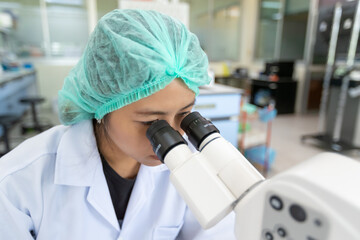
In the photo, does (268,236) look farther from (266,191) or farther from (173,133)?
(173,133)

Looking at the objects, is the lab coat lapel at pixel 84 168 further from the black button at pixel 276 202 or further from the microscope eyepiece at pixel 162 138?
the black button at pixel 276 202

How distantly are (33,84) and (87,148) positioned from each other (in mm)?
4225

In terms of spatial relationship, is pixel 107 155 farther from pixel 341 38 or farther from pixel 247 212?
pixel 341 38

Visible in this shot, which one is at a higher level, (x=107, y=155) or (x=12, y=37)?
(x=12, y=37)

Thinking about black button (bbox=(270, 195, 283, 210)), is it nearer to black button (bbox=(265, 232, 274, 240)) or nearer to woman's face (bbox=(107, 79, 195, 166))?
black button (bbox=(265, 232, 274, 240))

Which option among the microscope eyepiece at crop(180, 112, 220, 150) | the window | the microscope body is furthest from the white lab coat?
the window

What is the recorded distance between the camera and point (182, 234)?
92 centimetres

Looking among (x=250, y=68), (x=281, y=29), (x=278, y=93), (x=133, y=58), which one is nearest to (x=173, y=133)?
(x=133, y=58)

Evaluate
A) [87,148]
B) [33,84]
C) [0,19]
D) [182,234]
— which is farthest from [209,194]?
[33,84]

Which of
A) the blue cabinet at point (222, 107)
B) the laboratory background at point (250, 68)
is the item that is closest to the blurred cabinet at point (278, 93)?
the laboratory background at point (250, 68)

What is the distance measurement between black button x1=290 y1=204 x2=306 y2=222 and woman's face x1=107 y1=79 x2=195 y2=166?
0.40 meters

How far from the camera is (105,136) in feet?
2.69

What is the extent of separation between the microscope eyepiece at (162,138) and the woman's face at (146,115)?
6 centimetres

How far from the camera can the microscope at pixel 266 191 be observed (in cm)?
27
